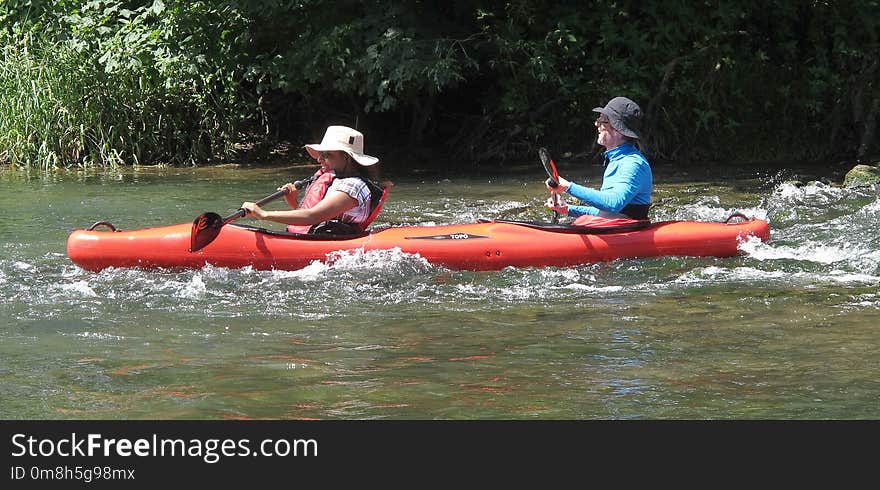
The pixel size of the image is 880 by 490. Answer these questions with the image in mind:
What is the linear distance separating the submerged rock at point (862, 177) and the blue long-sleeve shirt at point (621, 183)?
13.5 feet

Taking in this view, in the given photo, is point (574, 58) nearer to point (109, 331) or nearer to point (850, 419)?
point (109, 331)

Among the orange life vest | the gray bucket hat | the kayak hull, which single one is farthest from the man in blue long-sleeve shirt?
the orange life vest

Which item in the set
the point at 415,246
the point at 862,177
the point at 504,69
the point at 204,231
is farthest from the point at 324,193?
the point at 504,69

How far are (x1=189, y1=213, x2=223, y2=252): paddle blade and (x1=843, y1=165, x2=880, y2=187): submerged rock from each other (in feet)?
19.5

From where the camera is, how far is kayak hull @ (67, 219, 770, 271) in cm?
699

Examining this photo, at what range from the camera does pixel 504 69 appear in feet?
42.6

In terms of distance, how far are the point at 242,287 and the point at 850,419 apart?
11.2 feet

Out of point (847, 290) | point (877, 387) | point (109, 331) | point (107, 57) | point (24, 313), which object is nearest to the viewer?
point (877, 387)

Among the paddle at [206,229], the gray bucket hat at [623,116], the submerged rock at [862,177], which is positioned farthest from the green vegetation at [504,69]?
the paddle at [206,229]

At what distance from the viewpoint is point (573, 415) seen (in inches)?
171

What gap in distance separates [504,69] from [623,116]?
6.02 metres

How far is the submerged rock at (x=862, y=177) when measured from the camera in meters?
10.6

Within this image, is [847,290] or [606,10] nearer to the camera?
[847,290]
